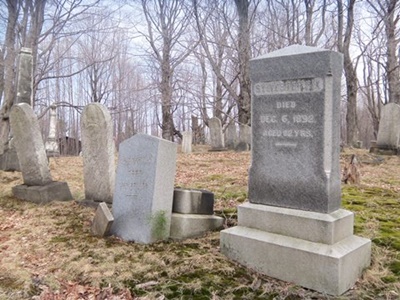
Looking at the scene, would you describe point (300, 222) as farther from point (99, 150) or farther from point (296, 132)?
point (99, 150)

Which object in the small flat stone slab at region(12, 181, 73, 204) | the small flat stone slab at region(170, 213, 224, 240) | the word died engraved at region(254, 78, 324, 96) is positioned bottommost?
the small flat stone slab at region(170, 213, 224, 240)

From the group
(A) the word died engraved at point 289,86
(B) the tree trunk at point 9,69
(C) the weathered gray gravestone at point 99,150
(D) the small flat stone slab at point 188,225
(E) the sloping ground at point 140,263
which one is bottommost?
(E) the sloping ground at point 140,263

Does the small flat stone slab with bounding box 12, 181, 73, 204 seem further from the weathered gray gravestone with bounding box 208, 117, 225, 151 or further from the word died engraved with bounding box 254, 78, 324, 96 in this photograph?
the weathered gray gravestone with bounding box 208, 117, 225, 151

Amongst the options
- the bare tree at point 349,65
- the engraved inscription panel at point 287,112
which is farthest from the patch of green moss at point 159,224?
the bare tree at point 349,65

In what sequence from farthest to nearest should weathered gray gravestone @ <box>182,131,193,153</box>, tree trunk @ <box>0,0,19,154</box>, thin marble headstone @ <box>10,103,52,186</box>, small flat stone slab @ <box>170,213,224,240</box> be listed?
weathered gray gravestone @ <box>182,131,193,153</box>
tree trunk @ <box>0,0,19,154</box>
thin marble headstone @ <box>10,103,52,186</box>
small flat stone slab @ <box>170,213,224,240</box>

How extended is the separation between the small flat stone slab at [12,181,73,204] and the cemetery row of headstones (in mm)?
2237

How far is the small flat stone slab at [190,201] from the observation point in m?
4.52

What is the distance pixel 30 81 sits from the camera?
980cm

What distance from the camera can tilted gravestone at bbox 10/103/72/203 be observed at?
247 inches

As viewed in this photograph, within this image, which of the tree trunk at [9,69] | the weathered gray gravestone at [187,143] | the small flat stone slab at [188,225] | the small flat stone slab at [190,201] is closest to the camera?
the small flat stone slab at [188,225]

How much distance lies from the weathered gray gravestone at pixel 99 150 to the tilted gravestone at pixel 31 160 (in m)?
0.76

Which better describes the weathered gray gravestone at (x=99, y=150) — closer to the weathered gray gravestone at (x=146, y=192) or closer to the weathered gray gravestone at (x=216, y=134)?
the weathered gray gravestone at (x=146, y=192)

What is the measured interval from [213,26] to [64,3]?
24.2 feet

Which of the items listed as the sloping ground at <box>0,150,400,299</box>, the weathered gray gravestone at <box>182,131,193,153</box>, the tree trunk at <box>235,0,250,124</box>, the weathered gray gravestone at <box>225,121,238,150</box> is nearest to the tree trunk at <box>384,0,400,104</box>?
the tree trunk at <box>235,0,250,124</box>
